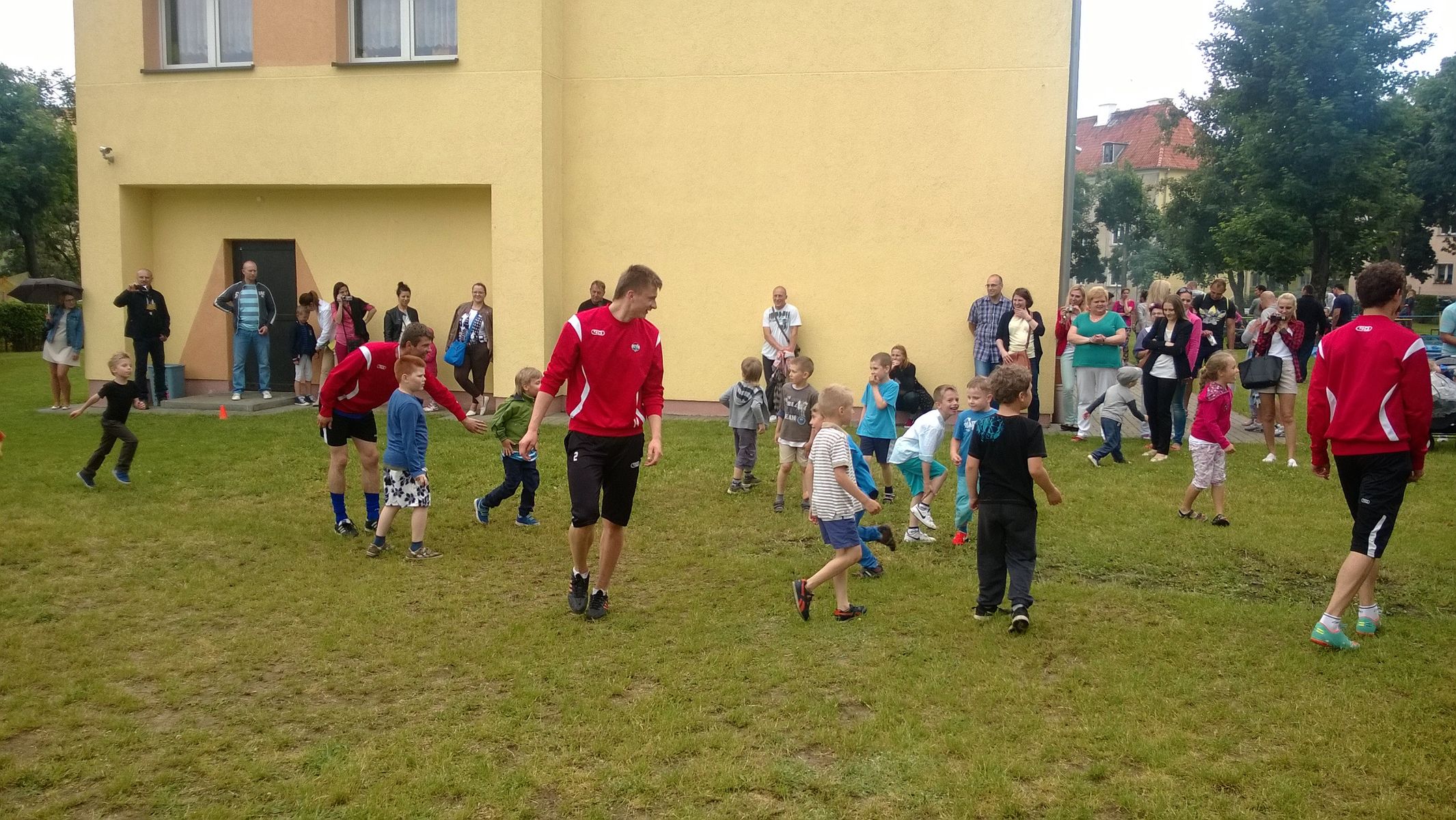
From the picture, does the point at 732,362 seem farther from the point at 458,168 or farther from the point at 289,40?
the point at 289,40

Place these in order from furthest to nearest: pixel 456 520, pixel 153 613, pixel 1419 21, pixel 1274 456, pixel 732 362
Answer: pixel 1419 21 → pixel 732 362 → pixel 1274 456 → pixel 456 520 → pixel 153 613

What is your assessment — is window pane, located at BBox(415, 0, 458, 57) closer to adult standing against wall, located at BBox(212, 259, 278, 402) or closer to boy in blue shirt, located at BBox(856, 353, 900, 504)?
adult standing against wall, located at BBox(212, 259, 278, 402)

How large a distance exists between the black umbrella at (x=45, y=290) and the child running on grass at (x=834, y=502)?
13638 millimetres

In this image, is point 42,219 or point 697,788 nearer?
point 697,788

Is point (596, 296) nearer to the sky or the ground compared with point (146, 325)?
nearer to the sky

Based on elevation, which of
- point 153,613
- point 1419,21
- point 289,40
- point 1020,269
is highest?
point 1419,21

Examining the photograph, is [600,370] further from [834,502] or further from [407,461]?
[407,461]

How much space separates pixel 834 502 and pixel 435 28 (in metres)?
11.7

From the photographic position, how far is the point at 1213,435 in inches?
347

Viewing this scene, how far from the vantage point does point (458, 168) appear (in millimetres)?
15008

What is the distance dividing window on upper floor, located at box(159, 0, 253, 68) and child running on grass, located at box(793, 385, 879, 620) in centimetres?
1290

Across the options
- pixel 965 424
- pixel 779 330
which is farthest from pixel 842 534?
pixel 779 330

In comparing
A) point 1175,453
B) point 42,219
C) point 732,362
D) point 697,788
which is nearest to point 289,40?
point 732,362

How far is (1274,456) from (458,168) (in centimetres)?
1065
